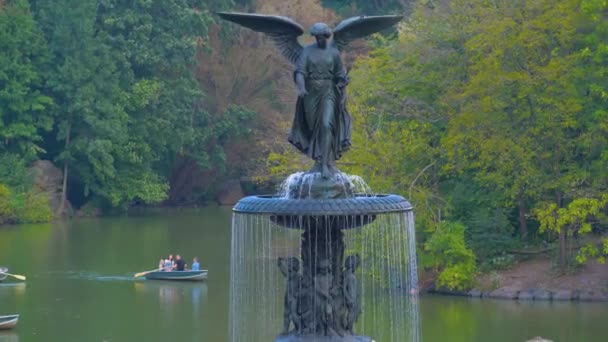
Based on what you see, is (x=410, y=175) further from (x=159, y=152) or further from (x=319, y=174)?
(x=159, y=152)

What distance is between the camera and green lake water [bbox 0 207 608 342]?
103ft

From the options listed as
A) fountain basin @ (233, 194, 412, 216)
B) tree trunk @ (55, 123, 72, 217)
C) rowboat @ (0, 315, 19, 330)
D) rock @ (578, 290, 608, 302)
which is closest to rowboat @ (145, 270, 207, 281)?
rowboat @ (0, 315, 19, 330)

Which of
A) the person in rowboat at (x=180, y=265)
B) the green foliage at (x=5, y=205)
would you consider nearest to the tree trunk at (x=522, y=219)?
the person in rowboat at (x=180, y=265)

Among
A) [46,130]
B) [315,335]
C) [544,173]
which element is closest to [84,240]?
[46,130]

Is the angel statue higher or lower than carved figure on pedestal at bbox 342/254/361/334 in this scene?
higher

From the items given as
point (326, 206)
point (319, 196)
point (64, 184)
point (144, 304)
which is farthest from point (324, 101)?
point (64, 184)

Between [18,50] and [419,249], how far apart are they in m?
28.5

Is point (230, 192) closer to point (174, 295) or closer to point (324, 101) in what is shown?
point (174, 295)

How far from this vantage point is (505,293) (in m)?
35.7

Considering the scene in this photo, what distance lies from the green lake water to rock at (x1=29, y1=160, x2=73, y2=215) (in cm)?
Result: 778

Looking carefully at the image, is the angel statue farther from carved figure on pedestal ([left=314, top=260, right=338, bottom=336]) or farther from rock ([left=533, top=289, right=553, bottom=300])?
rock ([left=533, top=289, right=553, bottom=300])

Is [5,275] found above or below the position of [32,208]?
below

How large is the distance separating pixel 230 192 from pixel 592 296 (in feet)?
124

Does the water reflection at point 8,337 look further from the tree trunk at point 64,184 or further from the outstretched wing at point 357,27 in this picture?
the tree trunk at point 64,184
